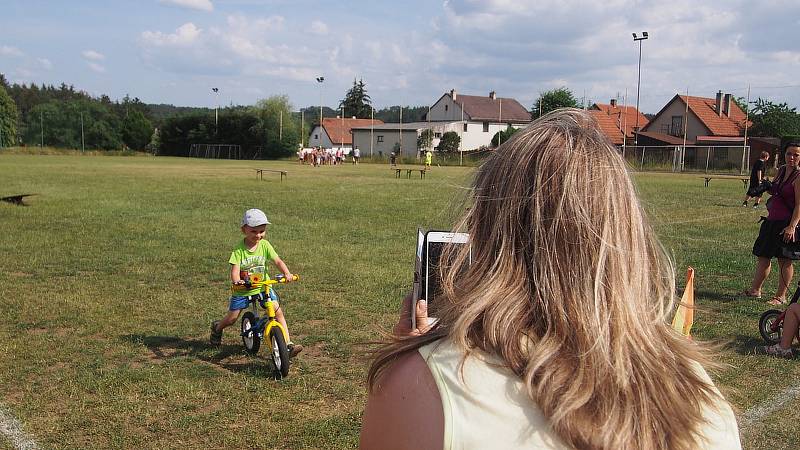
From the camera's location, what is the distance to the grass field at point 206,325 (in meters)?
4.60

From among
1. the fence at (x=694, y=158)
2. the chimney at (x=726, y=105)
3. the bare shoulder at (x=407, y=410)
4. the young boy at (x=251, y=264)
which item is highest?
the chimney at (x=726, y=105)

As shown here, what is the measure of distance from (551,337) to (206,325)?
6314mm

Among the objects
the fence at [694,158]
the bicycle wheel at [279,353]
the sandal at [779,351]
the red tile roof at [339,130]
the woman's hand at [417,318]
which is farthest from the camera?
the red tile roof at [339,130]

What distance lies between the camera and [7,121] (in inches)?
3669

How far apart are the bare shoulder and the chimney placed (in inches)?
2997

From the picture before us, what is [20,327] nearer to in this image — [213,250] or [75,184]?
[213,250]

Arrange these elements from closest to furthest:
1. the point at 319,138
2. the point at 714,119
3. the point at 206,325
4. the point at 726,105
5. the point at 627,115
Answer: the point at 206,325 < the point at 714,119 < the point at 726,105 < the point at 627,115 < the point at 319,138

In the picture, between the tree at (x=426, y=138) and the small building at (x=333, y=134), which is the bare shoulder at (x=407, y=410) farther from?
the small building at (x=333, y=134)

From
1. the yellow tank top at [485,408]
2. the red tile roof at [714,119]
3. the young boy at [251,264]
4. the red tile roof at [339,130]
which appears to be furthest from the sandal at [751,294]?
the red tile roof at [339,130]

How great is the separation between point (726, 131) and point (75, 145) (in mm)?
78755

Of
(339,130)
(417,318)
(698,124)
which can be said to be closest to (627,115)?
(698,124)

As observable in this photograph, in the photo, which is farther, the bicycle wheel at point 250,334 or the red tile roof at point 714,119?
the red tile roof at point 714,119

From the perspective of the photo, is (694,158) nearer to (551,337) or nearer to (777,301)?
(777,301)

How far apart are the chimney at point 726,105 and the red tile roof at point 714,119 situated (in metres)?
0.62
